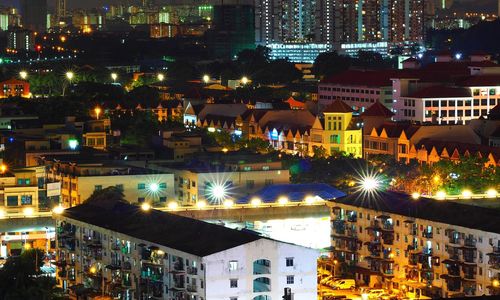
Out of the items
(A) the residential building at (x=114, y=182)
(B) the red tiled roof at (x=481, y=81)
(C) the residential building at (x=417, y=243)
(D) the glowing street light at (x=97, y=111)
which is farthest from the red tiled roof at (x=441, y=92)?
(C) the residential building at (x=417, y=243)

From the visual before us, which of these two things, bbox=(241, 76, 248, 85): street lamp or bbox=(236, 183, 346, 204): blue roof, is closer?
bbox=(236, 183, 346, 204): blue roof

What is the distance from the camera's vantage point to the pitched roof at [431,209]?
2262cm

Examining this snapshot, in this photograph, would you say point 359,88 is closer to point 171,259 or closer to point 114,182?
point 114,182

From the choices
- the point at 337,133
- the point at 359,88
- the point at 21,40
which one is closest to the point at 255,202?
the point at 337,133

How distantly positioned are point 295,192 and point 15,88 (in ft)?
88.9

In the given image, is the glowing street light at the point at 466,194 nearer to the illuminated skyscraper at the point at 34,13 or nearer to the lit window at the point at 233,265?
the lit window at the point at 233,265

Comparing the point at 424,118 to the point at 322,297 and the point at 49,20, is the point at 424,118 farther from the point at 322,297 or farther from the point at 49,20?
the point at 49,20

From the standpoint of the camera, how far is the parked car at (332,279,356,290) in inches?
909

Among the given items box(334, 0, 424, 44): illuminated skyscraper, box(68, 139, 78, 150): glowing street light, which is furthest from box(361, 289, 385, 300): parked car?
box(334, 0, 424, 44): illuminated skyscraper

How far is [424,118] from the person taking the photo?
44812 mm

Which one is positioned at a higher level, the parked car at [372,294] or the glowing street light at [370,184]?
the glowing street light at [370,184]

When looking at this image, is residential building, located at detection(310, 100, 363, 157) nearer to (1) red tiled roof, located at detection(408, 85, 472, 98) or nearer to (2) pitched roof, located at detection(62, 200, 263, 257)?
(1) red tiled roof, located at detection(408, 85, 472, 98)

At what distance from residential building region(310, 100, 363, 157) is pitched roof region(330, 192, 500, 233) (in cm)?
1302

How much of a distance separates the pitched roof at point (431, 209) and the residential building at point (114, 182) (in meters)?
4.39
